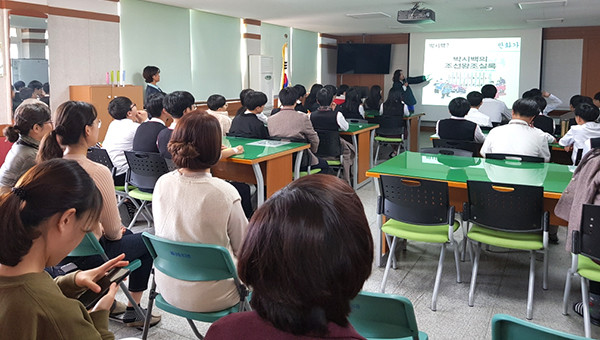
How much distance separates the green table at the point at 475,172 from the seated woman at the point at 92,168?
1.63 metres

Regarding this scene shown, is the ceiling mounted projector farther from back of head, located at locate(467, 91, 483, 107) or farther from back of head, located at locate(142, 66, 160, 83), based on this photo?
back of head, located at locate(142, 66, 160, 83)

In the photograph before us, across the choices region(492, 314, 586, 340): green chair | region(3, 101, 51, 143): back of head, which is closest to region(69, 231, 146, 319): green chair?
region(3, 101, 51, 143): back of head

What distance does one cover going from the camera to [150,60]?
7727mm

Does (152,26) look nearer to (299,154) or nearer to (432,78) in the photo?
(299,154)

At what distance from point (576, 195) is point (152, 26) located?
654cm

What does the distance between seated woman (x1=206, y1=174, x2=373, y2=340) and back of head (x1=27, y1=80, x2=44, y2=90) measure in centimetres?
581

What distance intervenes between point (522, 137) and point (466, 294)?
1650 mm

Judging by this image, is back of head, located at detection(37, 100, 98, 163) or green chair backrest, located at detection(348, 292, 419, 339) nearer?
green chair backrest, located at detection(348, 292, 419, 339)

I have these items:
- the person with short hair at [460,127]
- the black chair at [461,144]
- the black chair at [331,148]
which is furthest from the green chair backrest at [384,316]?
the black chair at [331,148]

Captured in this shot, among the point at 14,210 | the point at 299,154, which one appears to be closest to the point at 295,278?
the point at 14,210

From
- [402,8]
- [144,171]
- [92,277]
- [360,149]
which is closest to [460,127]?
[360,149]

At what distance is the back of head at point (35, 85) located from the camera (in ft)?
19.4

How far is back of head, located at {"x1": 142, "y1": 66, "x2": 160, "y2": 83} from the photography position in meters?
7.30

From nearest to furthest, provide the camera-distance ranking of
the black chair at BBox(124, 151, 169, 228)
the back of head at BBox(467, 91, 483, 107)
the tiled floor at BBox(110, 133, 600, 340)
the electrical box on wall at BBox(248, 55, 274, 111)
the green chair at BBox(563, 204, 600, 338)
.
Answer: the green chair at BBox(563, 204, 600, 338) → the tiled floor at BBox(110, 133, 600, 340) → the black chair at BBox(124, 151, 169, 228) → the back of head at BBox(467, 91, 483, 107) → the electrical box on wall at BBox(248, 55, 274, 111)
